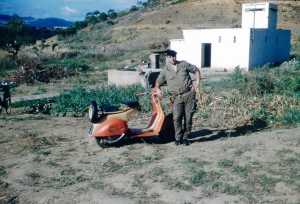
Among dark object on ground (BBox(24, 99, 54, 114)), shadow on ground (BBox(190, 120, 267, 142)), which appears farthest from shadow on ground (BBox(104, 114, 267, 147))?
dark object on ground (BBox(24, 99, 54, 114))

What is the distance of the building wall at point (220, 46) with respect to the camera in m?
24.9

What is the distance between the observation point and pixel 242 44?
2494cm

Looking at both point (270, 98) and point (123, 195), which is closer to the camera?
point (123, 195)

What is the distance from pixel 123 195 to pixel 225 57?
2098cm

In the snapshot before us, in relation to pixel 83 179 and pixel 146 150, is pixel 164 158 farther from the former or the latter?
pixel 83 179

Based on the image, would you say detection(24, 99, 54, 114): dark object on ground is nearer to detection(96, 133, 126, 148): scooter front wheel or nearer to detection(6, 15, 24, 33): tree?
detection(96, 133, 126, 148): scooter front wheel

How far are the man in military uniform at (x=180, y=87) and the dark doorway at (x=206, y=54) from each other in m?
19.8

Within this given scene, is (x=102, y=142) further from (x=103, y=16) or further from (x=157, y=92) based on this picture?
(x=103, y=16)

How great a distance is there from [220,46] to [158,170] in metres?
20.3

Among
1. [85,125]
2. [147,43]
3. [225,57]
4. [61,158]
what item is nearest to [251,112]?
[85,125]

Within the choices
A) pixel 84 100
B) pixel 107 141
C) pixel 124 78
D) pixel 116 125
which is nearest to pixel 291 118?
pixel 116 125

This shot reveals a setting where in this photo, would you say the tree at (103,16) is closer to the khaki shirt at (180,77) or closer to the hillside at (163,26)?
the hillside at (163,26)

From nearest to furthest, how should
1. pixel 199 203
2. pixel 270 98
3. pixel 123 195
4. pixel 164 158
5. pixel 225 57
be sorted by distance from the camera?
pixel 199 203
pixel 123 195
pixel 164 158
pixel 270 98
pixel 225 57

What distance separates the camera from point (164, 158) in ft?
23.7
